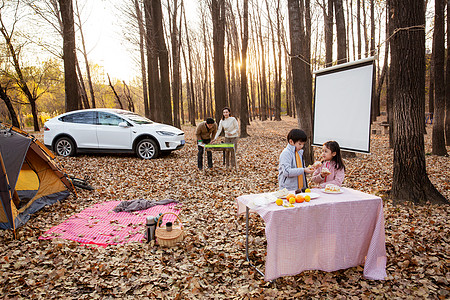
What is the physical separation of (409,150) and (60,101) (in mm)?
40825

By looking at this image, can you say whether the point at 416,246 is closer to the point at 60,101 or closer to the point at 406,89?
the point at 406,89

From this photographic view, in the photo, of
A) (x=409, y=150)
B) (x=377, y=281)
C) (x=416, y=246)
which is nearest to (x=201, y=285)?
(x=377, y=281)

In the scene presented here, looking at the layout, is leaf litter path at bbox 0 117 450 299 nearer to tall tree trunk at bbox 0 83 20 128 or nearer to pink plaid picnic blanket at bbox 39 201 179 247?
pink plaid picnic blanket at bbox 39 201 179 247

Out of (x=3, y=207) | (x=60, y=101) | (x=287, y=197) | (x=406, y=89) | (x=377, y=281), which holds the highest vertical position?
(x=60, y=101)

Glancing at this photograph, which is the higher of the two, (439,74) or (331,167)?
(439,74)

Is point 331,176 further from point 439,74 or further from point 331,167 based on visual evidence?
point 439,74

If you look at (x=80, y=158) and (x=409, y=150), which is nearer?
(x=409, y=150)

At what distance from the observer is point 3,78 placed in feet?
71.9

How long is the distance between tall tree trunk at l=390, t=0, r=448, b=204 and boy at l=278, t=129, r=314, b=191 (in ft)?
7.62

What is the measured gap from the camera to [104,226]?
4883 mm

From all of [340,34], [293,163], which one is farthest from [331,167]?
[340,34]

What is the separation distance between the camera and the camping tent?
4602mm

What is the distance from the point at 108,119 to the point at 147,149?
1.86m

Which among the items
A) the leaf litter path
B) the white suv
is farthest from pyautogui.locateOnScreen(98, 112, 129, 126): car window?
the leaf litter path
